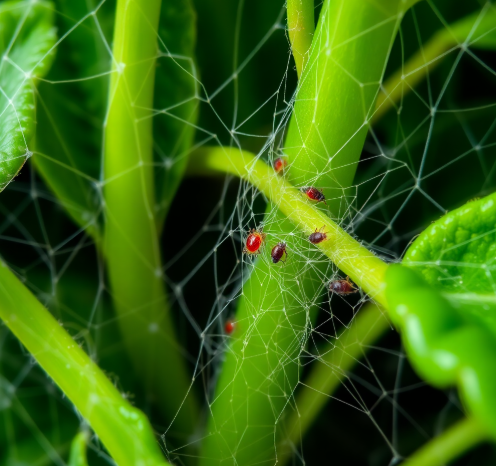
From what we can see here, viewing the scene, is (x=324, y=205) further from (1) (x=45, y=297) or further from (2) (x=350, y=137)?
(1) (x=45, y=297)

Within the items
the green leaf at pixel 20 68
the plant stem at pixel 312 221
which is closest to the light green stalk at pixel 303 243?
the plant stem at pixel 312 221

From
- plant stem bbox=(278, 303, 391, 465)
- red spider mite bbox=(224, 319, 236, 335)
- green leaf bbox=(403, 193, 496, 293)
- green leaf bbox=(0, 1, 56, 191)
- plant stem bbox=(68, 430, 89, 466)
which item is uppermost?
green leaf bbox=(0, 1, 56, 191)

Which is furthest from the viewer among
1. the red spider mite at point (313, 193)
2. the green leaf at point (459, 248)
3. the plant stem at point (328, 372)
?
the plant stem at point (328, 372)

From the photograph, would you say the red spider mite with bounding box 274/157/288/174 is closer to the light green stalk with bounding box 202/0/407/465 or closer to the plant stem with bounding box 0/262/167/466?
the light green stalk with bounding box 202/0/407/465

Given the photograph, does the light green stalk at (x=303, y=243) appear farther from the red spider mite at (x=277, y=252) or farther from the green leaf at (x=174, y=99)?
the green leaf at (x=174, y=99)

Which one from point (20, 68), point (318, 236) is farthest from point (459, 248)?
point (20, 68)

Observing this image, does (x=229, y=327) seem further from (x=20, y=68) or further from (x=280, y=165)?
(x=20, y=68)

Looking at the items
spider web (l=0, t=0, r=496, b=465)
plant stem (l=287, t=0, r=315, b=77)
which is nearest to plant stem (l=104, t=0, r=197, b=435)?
spider web (l=0, t=0, r=496, b=465)
